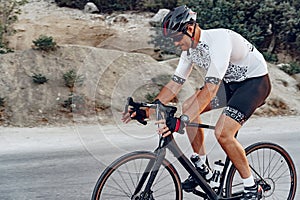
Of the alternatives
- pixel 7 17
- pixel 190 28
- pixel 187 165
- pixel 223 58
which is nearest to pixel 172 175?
pixel 187 165

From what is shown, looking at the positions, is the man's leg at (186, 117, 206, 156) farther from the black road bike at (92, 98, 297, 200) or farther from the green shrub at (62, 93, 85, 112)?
the green shrub at (62, 93, 85, 112)

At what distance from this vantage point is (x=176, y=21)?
12.8 ft

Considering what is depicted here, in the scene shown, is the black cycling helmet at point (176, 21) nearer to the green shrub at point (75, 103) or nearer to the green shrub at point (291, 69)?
the green shrub at point (75, 103)

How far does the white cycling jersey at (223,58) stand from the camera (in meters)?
3.95

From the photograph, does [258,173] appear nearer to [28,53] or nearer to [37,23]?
[28,53]

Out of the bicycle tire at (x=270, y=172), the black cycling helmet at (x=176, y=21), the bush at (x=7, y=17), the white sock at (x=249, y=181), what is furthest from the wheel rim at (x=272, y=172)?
the bush at (x=7, y=17)

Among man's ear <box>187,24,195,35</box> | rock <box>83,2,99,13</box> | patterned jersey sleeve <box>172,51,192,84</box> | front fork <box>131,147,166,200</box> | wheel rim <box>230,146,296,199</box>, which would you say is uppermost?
man's ear <box>187,24,195,35</box>

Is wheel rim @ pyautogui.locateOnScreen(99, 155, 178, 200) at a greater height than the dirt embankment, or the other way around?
wheel rim @ pyautogui.locateOnScreen(99, 155, 178, 200)

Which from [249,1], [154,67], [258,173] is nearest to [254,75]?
[258,173]

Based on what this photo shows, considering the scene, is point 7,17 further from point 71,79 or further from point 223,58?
point 223,58

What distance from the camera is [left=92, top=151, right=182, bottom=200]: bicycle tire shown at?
389 centimetres

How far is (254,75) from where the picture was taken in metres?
4.34

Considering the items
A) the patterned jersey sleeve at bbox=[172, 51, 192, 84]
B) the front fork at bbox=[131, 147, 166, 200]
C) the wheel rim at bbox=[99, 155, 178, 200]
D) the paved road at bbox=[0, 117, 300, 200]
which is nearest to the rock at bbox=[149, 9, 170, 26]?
the paved road at bbox=[0, 117, 300, 200]

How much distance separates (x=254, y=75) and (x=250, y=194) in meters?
1.01
